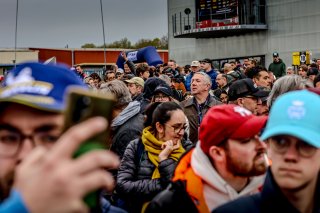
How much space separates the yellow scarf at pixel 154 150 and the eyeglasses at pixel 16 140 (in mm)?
3465

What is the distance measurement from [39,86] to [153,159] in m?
3.49

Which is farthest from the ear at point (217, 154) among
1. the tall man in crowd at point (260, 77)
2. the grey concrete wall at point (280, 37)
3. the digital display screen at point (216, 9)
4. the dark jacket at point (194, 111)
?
the digital display screen at point (216, 9)

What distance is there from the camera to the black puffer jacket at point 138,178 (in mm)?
5309

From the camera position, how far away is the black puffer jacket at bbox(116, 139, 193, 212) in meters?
5.31

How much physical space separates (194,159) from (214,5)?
1262 inches

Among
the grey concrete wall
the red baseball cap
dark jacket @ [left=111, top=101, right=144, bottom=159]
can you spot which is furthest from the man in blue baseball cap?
the grey concrete wall

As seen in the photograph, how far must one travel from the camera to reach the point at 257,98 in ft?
23.1

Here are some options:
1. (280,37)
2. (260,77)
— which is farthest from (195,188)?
(280,37)

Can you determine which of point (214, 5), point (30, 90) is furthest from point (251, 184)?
point (214, 5)

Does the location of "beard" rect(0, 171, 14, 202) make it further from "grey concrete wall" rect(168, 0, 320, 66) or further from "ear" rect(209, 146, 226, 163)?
"grey concrete wall" rect(168, 0, 320, 66)

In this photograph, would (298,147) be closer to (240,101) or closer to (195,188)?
(195,188)

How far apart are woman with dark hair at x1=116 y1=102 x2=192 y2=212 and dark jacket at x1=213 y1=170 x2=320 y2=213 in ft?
7.62

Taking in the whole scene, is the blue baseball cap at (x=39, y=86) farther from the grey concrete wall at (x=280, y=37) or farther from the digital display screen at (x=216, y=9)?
the digital display screen at (x=216, y=9)

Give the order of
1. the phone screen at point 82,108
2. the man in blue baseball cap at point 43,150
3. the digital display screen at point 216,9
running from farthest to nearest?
the digital display screen at point 216,9 → the phone screen at point 82,108 → the man in blue baseball cap at point 43,150
